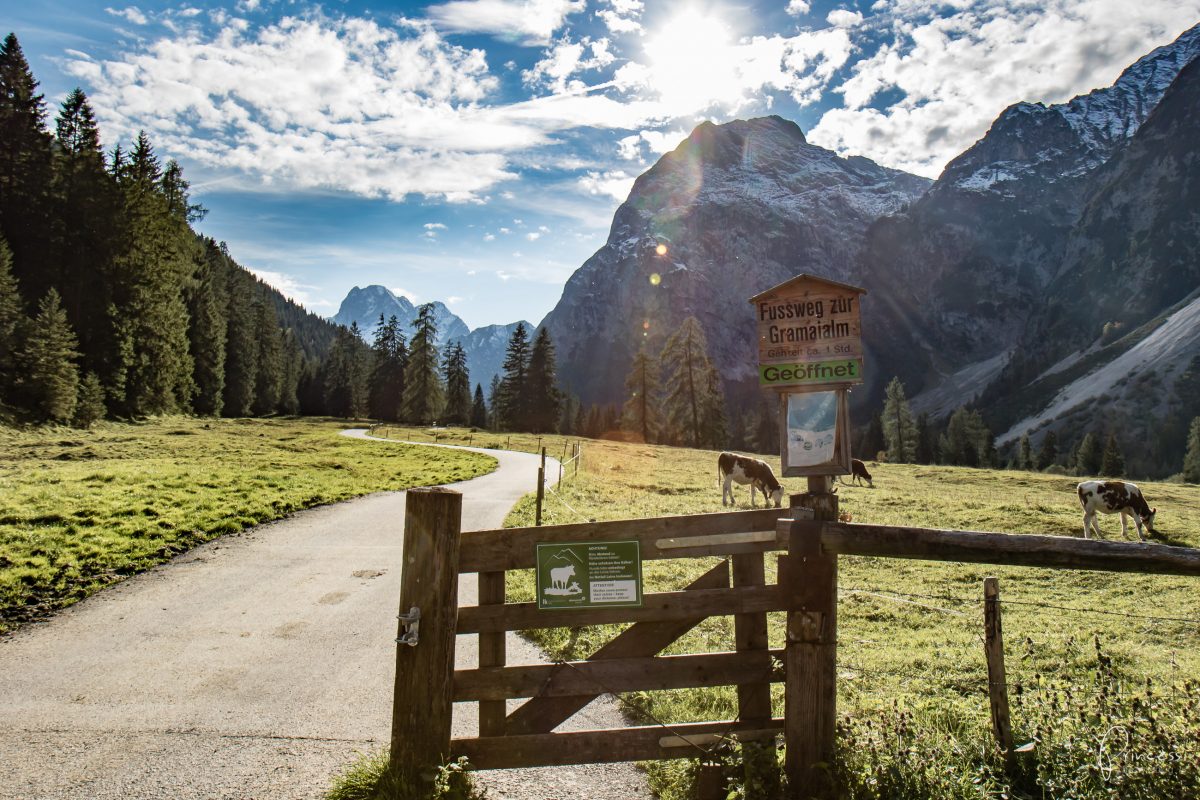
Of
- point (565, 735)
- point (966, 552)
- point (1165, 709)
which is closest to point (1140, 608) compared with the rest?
point (1165, 709)

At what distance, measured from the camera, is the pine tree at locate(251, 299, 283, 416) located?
10264 cm

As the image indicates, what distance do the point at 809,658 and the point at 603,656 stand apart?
1.66 metres

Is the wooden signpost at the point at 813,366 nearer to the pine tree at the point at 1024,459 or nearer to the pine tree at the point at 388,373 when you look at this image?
the pine tree at the point at 388,373

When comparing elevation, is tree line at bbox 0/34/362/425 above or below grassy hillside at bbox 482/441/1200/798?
above

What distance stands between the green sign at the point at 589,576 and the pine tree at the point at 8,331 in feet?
173

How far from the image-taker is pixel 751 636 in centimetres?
548

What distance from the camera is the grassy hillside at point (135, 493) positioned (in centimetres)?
1212

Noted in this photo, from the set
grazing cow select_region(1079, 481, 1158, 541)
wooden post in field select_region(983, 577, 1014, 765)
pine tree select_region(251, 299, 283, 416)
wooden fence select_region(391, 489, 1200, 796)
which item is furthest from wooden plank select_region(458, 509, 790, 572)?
pine tree select_region(251, 299, 283, 416)

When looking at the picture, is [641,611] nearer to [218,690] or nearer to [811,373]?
[811,373]

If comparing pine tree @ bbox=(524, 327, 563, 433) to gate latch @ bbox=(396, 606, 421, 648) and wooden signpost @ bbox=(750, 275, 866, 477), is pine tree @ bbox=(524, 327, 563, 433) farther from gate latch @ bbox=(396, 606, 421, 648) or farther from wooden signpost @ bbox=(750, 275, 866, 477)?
gate latch @ bbox=(396, 606, 421, 648)

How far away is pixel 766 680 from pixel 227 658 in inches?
291

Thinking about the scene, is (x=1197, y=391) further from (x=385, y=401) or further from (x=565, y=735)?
(x=565, y=735)

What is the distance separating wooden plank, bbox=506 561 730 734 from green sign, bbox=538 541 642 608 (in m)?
0.37

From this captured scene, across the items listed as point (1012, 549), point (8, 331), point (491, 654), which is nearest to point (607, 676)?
point (491, 654)
